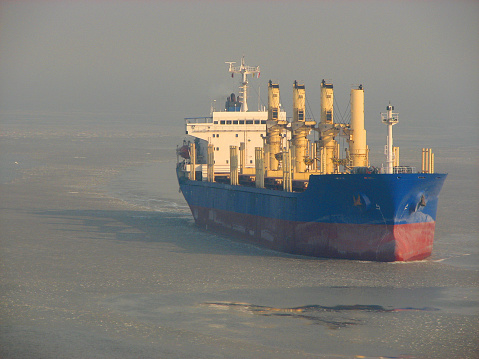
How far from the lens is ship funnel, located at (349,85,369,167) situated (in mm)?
30094

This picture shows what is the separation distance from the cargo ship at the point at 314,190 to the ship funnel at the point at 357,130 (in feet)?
0.13

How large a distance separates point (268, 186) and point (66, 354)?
18.1 meters

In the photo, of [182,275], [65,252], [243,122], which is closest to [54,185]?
[243,122]

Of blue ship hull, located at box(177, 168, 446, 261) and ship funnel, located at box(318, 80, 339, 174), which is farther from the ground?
ship funnel, located at box(318, 80, 339, 174)

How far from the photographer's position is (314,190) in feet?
89.6

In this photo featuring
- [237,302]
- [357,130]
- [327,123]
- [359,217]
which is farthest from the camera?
[327,123]

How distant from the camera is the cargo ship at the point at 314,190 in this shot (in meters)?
26.1

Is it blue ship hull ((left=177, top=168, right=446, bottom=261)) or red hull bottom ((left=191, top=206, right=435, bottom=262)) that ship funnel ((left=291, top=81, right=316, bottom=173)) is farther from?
red hull bottom ((left=191, top=206, right=435, bottom=262))

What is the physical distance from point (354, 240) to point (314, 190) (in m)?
2.26

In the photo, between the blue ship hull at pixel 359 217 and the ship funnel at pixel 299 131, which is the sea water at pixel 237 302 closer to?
the blue ship hull at pixel 359 217

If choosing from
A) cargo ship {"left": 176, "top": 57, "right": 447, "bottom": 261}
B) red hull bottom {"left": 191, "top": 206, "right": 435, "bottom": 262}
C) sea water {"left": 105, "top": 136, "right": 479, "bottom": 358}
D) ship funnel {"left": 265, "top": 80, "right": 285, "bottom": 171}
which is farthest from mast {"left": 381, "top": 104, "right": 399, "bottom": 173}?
ship funnel {"left": 265, "top": 80, "right": 285, "bottom": 171}

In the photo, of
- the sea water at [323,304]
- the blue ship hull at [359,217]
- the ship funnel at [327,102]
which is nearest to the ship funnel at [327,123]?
the ship funnel at [327,102]

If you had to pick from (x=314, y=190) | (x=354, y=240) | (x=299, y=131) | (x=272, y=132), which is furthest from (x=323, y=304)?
(x=272, y=132)

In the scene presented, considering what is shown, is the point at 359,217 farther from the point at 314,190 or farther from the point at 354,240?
the point at 314,190
